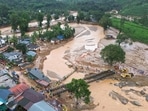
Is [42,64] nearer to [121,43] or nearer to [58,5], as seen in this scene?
[121,43]

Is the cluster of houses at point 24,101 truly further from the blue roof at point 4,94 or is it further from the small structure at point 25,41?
the small structure at point 25,41

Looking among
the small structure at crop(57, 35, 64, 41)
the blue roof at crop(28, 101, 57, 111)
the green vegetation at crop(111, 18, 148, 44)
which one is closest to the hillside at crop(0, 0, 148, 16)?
the green vegetation at crop(111, 18, 148, 44)

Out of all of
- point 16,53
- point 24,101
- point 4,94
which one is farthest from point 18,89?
point 16,53

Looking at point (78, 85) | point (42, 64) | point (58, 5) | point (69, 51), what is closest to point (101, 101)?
point (78, 85)

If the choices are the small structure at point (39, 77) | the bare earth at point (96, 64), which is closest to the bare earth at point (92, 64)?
the bare earth at point (96, 64)

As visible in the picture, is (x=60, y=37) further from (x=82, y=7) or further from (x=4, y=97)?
(x=82, y=7)
